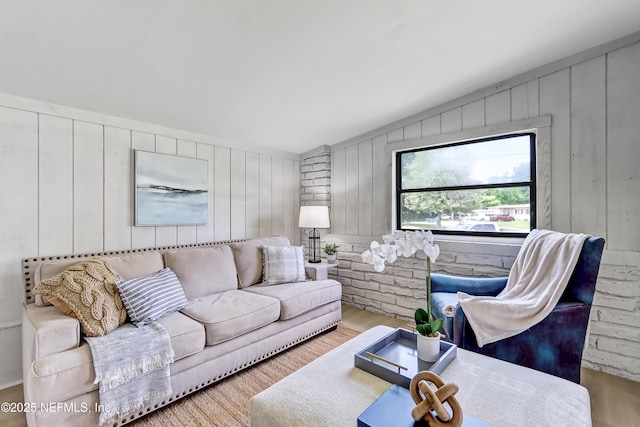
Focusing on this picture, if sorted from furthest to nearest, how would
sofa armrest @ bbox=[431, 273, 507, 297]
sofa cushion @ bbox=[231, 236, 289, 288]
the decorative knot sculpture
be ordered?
sofa cushion @ bbox=[231, 236, 289, 288], sofa armrest @ bbox=[431, 273, 507, 297], the decorative knot sculpture

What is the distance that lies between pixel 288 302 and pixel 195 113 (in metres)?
1.82

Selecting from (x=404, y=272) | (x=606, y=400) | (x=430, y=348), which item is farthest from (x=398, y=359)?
(x=404, y=272)

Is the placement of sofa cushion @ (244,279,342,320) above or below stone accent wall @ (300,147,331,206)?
below

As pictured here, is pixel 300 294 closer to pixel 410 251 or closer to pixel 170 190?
pixel 410 251

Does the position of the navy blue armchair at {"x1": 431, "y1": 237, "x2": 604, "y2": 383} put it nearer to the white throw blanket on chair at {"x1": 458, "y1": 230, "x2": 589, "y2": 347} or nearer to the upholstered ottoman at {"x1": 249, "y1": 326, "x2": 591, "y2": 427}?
the white throw blanket on chair at {"x1": 458, "y1": 230, "x2": 589, "y2": 347}

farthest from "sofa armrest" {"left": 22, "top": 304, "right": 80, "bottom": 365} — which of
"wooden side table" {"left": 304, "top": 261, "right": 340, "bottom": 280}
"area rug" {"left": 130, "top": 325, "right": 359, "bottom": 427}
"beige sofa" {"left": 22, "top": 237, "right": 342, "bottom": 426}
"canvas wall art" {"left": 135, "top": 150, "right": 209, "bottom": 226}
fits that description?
"wooden side table" {"left": 304, "top": 261, "right": 340, "bottom": 280}

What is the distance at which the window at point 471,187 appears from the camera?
269 centimetres

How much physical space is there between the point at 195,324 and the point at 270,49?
72.8 inches

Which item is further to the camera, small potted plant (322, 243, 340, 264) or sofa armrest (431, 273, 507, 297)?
small potted plant (322, 243, 340, 264)

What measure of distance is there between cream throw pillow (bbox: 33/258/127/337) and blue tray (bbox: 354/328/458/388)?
144 cm

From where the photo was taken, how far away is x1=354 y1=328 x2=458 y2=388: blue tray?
4.31ft

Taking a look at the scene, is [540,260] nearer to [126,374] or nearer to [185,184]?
[126,374]

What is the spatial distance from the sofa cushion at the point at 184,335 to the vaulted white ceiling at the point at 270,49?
5.43 feet

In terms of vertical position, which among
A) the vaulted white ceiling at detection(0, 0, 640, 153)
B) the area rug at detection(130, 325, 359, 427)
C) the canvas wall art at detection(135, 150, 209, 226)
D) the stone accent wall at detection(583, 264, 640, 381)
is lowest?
the area rug at detection(130, 325, 359, 427)
